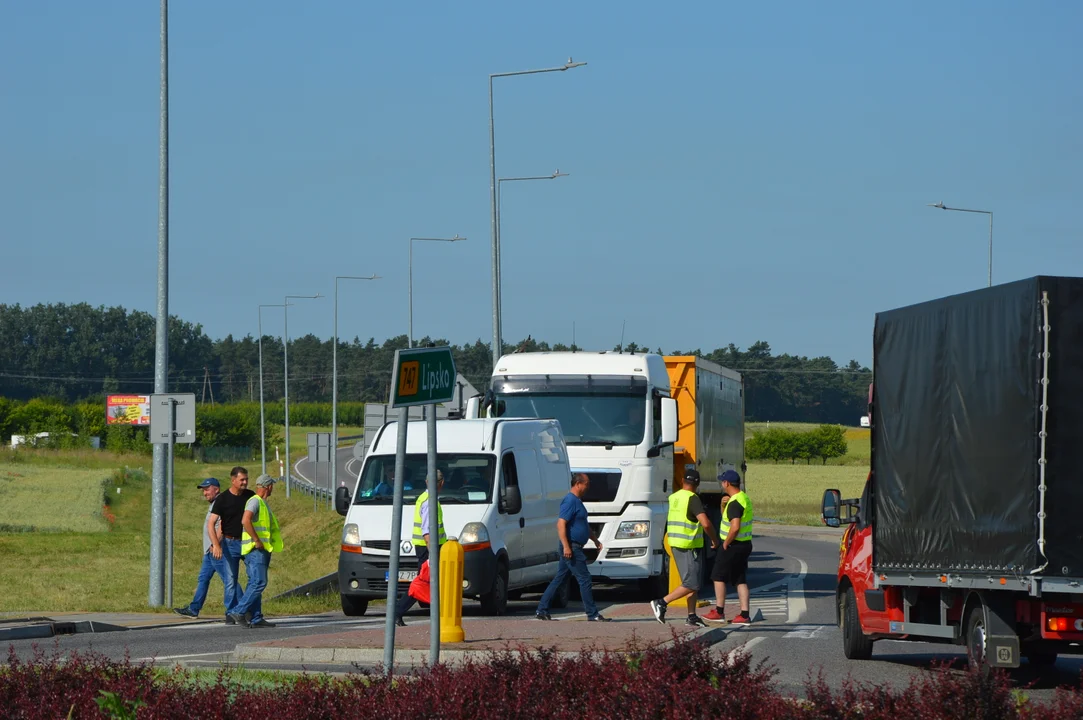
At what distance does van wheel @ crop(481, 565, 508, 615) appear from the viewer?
18.3 metres

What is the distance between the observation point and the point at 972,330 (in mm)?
11125

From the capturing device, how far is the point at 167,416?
20.0 meters

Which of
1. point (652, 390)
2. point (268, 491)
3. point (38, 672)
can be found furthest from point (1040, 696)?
point (652, 390)

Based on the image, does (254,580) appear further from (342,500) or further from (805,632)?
(805,632)

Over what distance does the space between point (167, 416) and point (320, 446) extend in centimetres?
2815

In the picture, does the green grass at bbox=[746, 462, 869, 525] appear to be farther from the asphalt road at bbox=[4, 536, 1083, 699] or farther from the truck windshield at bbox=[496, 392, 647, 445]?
the asphalt road at bbox=[4, 536, 1083, 699]

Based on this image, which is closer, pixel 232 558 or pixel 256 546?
pixel 256 546

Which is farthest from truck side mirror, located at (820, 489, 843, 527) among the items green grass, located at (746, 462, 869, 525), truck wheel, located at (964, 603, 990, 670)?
green grass, located at (746, 462, 869, 525)

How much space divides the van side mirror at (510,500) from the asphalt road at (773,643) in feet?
4.28

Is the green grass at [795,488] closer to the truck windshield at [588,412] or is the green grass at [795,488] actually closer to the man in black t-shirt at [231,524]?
the truck windshield at [588,412]

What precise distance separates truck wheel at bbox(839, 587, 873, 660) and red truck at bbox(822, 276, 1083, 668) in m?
0.13

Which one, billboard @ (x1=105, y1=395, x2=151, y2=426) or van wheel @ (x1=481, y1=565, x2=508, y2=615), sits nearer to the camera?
van wheel @ (x1=481, y1=565, x2=508, y2=615)

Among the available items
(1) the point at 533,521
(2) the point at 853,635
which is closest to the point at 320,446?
(1) the point at 533,521

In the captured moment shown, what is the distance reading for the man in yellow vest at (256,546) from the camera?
17125mm
